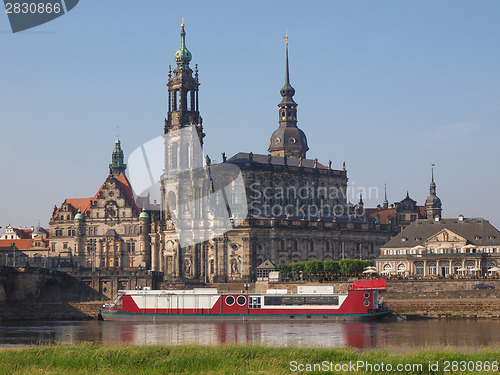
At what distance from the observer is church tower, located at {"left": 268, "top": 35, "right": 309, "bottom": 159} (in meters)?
167

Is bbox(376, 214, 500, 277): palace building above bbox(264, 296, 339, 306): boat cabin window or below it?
above

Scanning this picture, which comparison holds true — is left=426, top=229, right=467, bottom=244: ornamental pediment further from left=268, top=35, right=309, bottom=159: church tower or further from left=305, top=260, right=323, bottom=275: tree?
left=268, top=35, right=309, bottom=159: church tower

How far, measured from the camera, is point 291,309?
4045 inches

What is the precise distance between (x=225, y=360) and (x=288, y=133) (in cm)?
11613

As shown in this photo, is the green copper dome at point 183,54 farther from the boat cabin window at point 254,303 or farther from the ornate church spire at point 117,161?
the boat cabin window at point 254,303

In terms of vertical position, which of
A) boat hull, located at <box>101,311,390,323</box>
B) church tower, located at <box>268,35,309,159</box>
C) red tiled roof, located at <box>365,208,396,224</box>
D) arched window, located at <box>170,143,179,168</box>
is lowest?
boat hull, located at <box>101,311,390,323</box>

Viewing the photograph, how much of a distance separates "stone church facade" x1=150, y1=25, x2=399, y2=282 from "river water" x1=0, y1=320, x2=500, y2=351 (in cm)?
4503

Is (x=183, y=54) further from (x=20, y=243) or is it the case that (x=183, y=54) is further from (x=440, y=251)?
(x=440, y=251)

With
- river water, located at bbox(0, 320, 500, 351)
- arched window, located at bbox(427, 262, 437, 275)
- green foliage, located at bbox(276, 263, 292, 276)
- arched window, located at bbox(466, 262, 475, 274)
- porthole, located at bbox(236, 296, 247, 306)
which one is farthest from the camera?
green foliage, located at bbox(276, 263, 292, 276)

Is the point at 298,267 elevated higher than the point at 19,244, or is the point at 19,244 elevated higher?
the point at 19,244

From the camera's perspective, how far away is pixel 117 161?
190 m

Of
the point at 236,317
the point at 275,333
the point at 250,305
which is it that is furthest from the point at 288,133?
the point at 275,333

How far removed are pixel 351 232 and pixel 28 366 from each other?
10831cm

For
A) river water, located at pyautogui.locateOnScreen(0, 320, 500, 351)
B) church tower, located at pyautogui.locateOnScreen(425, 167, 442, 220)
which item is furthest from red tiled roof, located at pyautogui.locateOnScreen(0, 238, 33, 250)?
river water, located at pyautogui.locateOnScreen(0, 320, 500, 351)
